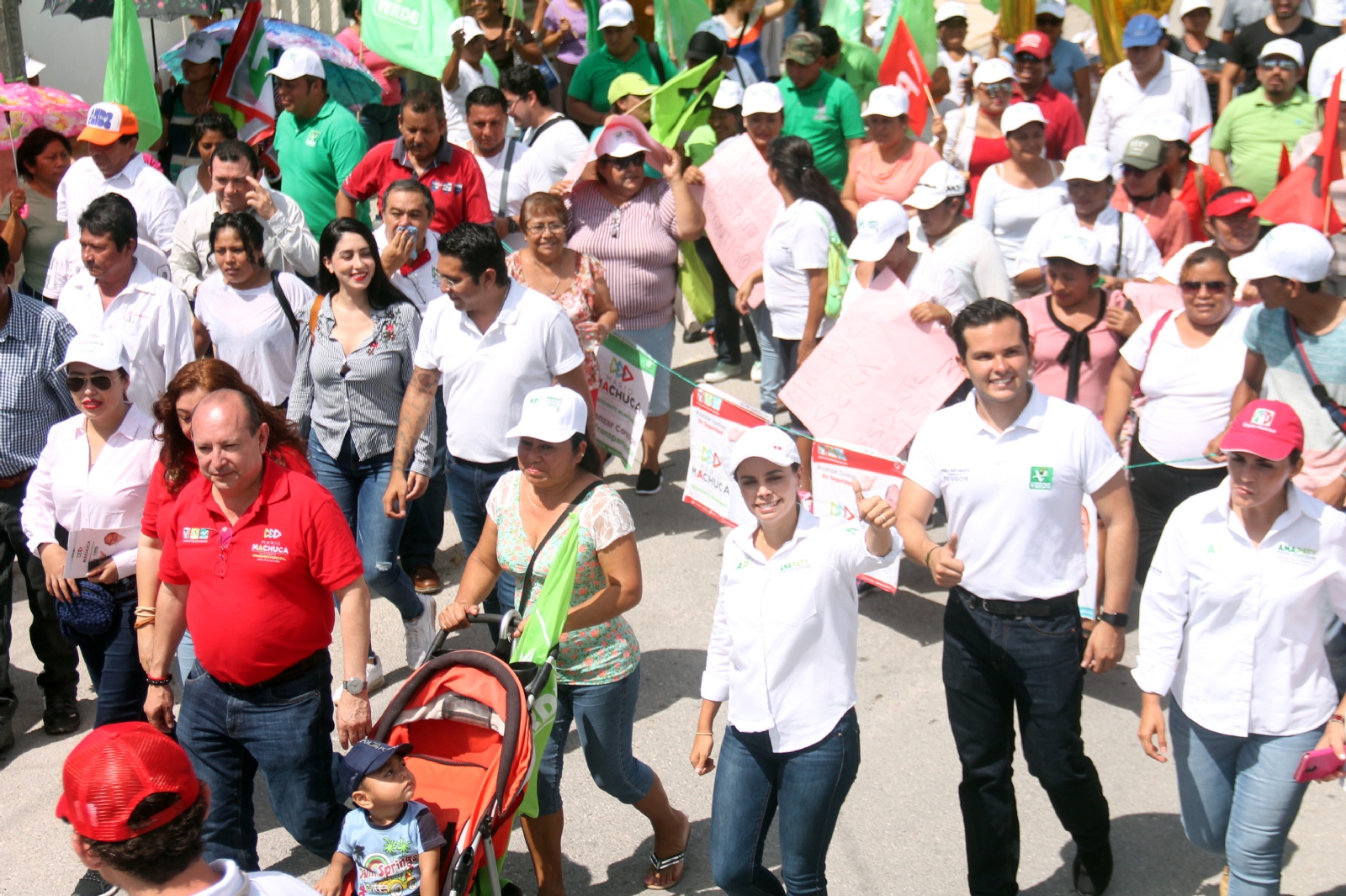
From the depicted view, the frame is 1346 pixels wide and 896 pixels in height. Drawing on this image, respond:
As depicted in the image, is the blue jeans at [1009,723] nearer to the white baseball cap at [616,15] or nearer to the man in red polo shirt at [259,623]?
the man in red polo shirt at [259,623]

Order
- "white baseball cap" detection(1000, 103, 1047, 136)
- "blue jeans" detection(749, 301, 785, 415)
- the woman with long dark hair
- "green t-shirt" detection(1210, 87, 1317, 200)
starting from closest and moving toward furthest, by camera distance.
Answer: the woman with long dark hair < "white baseball cap" detection(1000, 103, 1047, 136) < "blue jeans" detection(749, 301, 785, 415) < "green t-shirt" detection(1210, 87, 1317, 200)

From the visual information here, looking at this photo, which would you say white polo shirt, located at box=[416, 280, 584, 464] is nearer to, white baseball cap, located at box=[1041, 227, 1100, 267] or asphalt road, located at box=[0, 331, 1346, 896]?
asphalt road, located at box=[0, 331, 1346, 896]

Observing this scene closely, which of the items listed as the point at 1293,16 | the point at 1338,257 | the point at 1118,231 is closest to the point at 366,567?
the point at 1118,231

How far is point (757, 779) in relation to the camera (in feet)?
13.6

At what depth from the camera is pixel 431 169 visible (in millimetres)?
8133

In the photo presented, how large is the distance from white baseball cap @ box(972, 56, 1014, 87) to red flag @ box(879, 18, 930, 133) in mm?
376

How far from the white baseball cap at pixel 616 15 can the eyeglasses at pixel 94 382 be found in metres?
5.94

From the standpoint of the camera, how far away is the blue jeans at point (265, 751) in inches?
173

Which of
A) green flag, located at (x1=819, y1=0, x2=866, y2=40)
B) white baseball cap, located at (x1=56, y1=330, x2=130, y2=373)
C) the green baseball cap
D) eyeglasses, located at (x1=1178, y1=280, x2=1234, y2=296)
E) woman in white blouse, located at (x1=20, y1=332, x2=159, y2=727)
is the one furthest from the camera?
green flag, located at (x1=819, y1=0, x2=866, y2=40)

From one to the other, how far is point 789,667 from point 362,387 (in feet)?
9.83

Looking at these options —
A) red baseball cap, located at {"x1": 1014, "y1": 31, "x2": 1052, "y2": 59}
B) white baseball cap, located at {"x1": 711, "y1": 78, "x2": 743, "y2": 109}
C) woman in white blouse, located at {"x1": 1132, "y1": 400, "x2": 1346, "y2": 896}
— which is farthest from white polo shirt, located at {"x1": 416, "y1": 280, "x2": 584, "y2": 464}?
red baseball cap, located at {"x1": 1014, "y1": 31, "x2": 1052, "y2": 59}

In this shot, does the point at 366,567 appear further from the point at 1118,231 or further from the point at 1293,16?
the point at 1293,16

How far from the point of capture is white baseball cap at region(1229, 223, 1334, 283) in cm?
484

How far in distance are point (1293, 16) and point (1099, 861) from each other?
7.88 m
